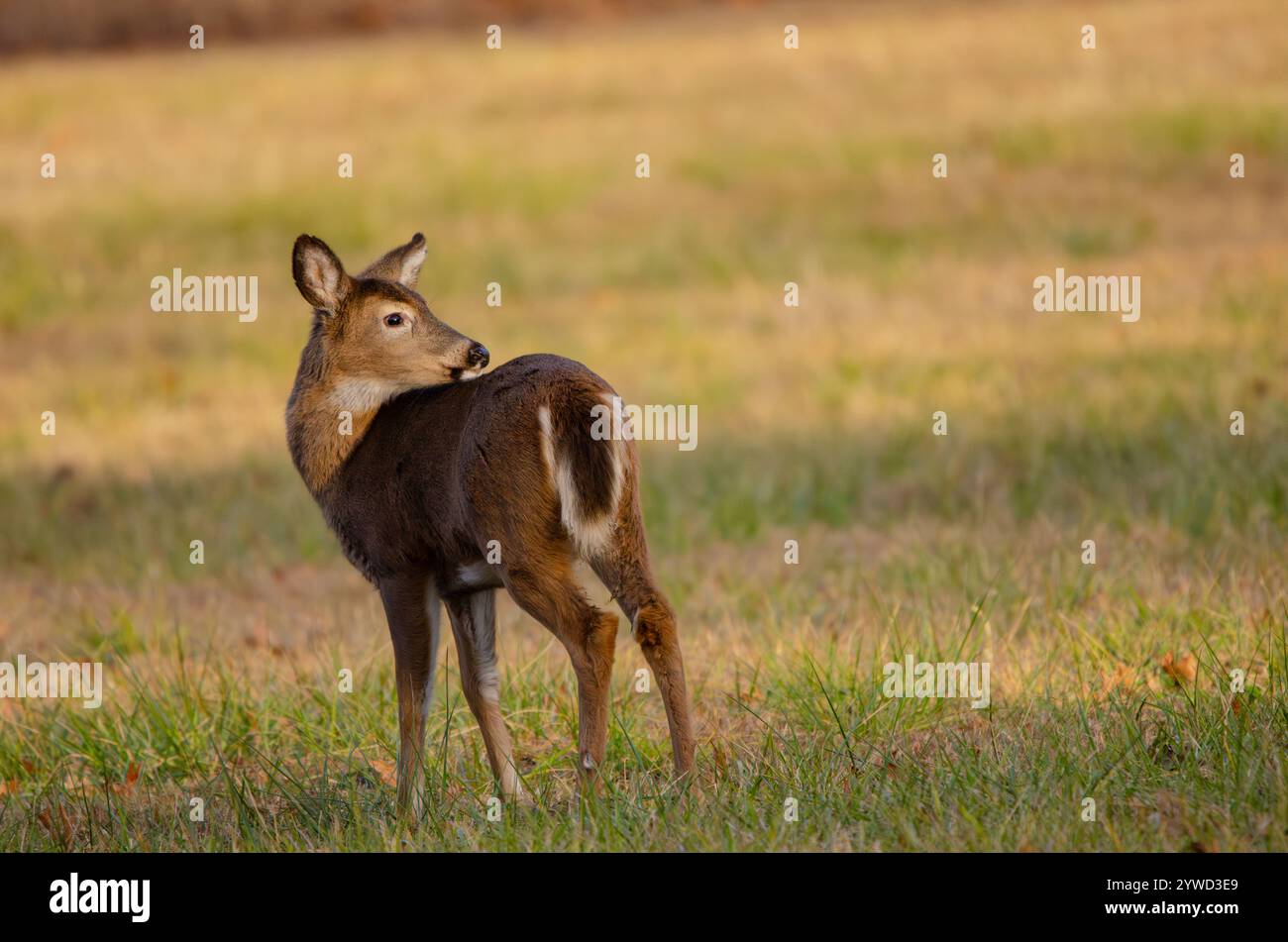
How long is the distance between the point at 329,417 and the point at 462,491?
0.84 metres

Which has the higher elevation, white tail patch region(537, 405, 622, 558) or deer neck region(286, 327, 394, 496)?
deer neck region(286, 327, 394, 496)

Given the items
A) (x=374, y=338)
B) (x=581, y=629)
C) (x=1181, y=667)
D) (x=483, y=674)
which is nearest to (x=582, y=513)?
(x=581, y=629)

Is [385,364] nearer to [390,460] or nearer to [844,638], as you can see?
[390,460]

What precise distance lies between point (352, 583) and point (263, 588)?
50cm

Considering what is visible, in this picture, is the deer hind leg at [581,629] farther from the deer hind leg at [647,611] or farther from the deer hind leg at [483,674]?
the deer hind leg at [483,674]

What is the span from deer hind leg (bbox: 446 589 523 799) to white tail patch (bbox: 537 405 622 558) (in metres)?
0.59

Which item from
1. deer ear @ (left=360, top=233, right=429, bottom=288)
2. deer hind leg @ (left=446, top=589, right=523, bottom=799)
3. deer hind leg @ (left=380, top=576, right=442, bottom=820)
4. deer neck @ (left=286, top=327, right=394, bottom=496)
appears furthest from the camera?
deer ear @ (left=360, top=233, right=429, bottom=288)

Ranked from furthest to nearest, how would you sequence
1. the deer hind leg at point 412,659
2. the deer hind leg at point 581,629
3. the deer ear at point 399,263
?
the deer ear at point 399,263 → the deer hind leg at point 412,659 → the deer hind leg at point 581,629

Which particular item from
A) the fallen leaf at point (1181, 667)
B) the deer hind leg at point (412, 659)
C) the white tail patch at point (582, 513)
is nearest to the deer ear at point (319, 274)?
the deer hind leg at point (412, 659)

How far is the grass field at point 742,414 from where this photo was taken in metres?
4.97

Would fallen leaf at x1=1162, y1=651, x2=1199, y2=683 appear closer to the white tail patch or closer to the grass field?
the grass field

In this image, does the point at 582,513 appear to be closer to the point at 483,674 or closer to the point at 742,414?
the point at 483,674

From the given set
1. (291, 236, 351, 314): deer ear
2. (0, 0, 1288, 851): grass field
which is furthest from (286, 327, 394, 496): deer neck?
(0, 0, 1288, 851): grass field

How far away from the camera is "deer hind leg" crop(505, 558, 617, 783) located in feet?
14.5
